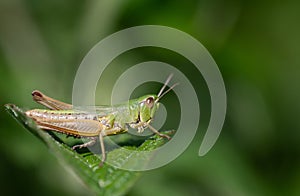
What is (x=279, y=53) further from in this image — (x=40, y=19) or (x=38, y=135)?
(x=38, y=135)

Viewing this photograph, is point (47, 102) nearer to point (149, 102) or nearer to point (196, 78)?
point (149, 102)

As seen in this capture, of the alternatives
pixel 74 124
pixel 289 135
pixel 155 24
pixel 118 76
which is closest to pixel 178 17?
pixel 155 24

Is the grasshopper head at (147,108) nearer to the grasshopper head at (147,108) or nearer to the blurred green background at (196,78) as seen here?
the grasshopper head at (147,108)

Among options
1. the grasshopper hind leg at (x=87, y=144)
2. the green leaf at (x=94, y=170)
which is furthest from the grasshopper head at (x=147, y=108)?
the green leaf at (x=94, y=170)

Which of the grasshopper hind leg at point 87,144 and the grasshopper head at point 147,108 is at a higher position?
the grasshopper head at point 147,108

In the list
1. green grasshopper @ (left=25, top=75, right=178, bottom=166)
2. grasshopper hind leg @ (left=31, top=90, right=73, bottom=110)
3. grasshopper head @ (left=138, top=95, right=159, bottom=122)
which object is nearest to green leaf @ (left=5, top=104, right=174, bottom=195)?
green grasshopper @ (left=25, top=75, right=178, bottom=166)

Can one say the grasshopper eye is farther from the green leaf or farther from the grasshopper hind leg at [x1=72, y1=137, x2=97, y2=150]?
the green leaf

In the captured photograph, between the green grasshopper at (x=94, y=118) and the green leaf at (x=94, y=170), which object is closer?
the green leaf at (x=94, y=170)
